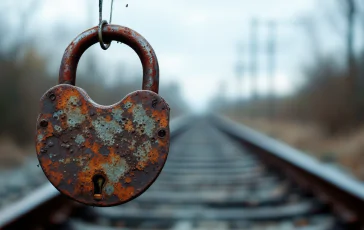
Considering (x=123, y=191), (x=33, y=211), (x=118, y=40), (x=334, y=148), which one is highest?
(x=118, y=40)

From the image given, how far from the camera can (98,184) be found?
4.16ft

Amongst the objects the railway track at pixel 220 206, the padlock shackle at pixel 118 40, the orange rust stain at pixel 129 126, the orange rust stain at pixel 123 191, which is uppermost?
the padlock shackle at pixel 118 40

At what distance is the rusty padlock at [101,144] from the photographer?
1.27 m

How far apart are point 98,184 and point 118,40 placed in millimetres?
394

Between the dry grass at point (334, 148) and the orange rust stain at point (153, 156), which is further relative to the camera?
the dry grass at point (334, 148)

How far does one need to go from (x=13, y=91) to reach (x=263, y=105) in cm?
3053

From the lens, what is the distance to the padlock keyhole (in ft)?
4.11

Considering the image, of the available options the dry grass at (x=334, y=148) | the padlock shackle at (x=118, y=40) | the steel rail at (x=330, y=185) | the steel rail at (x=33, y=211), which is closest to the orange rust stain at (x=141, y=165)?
the padlock shackle at (x=118, y=40)

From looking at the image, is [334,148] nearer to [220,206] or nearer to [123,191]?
[220,206]

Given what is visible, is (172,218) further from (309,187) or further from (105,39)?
(105,39)

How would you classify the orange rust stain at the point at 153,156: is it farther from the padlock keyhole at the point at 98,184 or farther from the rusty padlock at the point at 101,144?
the padlock keyhole at the point at 98,184

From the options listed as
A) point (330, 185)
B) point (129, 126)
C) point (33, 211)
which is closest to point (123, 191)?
point (129, 126)

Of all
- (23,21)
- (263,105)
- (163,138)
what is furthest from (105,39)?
(263,105)

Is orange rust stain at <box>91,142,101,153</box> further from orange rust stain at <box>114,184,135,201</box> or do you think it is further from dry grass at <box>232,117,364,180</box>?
dry grass at <box>232,117,364,180</box>
